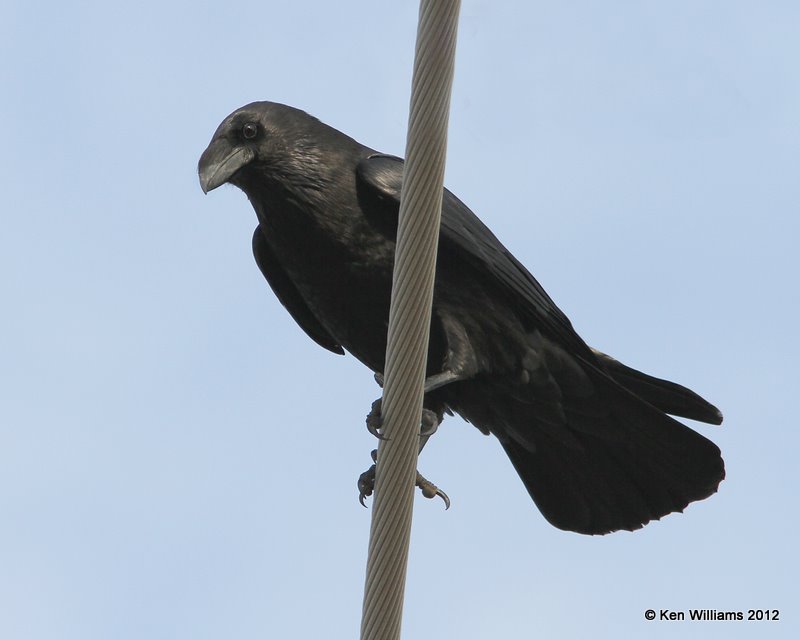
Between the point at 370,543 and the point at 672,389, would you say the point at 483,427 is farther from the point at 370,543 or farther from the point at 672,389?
the point at 370,543

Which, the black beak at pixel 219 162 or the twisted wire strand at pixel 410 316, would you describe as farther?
the black beak at pixel 219 162

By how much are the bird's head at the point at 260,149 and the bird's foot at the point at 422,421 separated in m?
1.03

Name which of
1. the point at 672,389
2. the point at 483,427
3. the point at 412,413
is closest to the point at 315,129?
the point at 483,427

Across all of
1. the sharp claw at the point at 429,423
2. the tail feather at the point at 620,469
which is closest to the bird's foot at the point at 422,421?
the sharp claw at the point at 429,423

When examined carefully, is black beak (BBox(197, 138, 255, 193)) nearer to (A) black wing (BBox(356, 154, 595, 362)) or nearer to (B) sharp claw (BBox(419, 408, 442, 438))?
(A) black wing (BBox(356, 154, 595, 362))

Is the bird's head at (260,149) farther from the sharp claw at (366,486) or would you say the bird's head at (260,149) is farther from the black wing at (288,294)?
the sharp claw at (366,486)

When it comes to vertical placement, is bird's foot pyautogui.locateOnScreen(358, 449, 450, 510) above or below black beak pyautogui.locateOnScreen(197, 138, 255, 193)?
below

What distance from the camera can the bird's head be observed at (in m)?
5.28

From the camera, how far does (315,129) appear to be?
18.1ft

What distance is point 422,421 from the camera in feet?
16.6

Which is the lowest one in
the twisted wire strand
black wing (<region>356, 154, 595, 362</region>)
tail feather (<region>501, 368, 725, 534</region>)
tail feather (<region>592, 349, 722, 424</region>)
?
the twisted wire strand

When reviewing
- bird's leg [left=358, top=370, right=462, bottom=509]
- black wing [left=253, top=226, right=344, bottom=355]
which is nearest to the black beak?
black wing [left=253, top=226, right=344, bottom=355]

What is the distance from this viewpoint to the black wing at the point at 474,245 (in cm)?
519

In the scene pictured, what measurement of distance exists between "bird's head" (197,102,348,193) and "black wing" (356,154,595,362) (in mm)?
238
